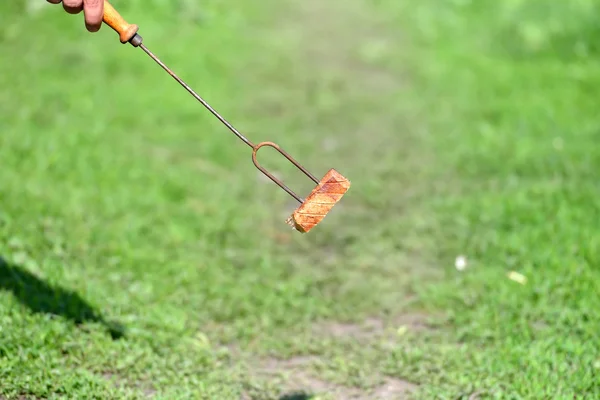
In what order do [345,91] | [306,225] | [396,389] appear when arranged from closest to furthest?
1. [306,225]
2. [396,389]
3. [345,91]

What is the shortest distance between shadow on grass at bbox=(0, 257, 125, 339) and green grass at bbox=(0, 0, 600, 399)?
1 cm

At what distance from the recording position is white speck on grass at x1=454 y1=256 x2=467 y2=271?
177 inches

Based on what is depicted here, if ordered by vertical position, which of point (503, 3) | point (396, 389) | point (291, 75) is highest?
point (503, 3)

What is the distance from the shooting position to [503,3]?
27.9 ft

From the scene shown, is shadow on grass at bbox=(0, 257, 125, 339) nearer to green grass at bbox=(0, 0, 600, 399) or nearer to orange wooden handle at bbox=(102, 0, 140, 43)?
green grass at bbox=(0, 0, 600, 399)

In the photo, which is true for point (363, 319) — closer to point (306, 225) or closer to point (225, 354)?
point (225, 354)

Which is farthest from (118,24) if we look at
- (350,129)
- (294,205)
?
(350,129)

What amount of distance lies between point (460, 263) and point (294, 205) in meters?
1.24

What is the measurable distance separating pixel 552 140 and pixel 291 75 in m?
2.48

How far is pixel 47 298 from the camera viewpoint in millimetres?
3826

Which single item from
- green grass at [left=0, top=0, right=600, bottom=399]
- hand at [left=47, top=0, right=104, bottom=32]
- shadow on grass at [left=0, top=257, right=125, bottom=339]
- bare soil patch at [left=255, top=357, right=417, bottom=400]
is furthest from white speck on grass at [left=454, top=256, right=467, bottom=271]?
hand at [left=47, top=0, right=104, bottom=32]

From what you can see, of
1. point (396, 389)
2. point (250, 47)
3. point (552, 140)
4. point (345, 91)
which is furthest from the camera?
point (250, 47)

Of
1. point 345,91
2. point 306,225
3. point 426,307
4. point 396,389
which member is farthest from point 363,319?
point 345,91

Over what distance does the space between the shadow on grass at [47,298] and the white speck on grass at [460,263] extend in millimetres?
1927
